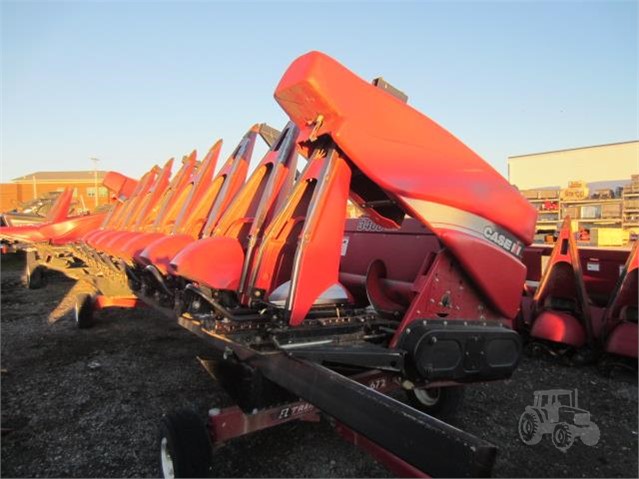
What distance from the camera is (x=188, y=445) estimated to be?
7.71ft

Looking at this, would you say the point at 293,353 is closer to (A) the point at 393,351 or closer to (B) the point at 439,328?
(A) the point at 393,351

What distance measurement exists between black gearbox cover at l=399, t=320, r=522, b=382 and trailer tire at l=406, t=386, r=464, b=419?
0.89 metres

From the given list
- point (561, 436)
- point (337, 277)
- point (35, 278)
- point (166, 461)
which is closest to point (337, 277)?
point (337, 277)

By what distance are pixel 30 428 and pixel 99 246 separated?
10.2 feet

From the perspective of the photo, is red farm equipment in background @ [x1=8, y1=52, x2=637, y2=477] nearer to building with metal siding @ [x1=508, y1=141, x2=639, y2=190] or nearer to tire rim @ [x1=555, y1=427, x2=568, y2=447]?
tire rim @ [x1=555, y1=427, x2=568, y2=447]

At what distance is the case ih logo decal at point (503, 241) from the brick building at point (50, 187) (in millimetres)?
27520

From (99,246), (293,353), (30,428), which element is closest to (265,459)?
(293,353)

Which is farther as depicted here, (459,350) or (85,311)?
(85,311)

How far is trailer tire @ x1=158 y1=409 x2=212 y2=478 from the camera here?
91.7 inches

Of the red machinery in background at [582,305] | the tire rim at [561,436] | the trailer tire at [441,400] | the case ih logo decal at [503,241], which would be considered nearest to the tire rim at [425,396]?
the trailer tire at [441,400]

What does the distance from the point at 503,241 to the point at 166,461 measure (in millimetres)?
2272

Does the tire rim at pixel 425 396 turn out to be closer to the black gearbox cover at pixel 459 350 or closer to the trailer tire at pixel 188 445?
the black gearbox cover at pixel 459 350

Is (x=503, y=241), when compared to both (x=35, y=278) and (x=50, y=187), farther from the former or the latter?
(x=50, y=187)

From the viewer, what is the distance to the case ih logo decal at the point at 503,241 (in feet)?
9.37
